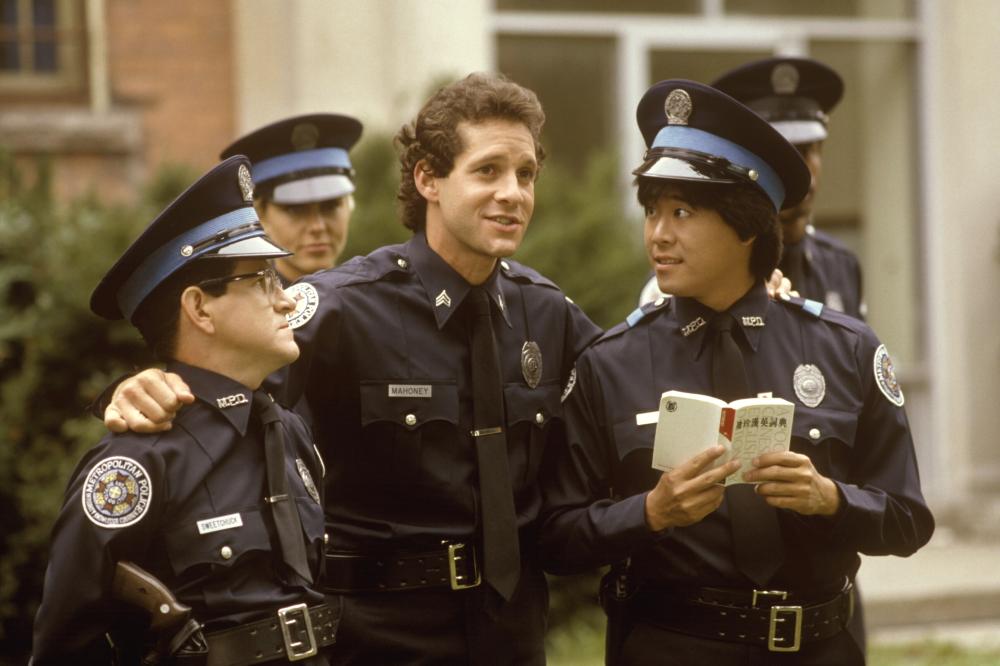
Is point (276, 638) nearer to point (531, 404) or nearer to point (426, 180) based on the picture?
point (531, 404)

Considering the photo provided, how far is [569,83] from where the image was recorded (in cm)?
988

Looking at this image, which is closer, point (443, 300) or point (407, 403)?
point (407, 403)

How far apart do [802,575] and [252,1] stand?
6464mm

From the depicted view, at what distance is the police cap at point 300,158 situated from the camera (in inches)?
199

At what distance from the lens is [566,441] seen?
375cm

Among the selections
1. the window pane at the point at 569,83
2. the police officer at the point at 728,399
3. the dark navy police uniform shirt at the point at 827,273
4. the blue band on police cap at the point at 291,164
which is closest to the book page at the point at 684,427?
the police officer at the point at 728,399

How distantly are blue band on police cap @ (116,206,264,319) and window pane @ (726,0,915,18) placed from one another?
7.44 metres

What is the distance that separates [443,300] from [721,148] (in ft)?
2.45

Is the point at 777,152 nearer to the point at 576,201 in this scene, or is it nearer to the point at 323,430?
the point at 323,430

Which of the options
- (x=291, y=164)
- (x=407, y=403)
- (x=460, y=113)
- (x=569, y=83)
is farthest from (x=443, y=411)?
(x=569, y=83)

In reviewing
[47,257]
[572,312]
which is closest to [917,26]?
[47,257]

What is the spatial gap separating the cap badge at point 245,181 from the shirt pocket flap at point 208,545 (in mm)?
706

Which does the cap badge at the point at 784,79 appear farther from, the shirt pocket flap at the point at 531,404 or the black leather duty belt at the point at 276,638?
the black leather duty belt at the point at 276,638

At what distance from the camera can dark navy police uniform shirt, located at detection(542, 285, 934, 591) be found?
3.53 metres
